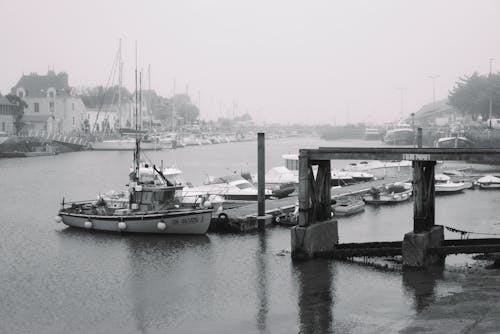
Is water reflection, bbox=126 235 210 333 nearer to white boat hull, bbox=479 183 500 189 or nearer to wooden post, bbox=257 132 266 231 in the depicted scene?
wooden post, bbox=257 132 266 231

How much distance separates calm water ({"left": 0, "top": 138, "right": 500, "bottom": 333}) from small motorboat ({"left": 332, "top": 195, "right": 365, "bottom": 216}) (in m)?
1.92

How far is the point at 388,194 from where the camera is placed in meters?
63.0

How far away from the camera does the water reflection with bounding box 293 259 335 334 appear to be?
88.0 feet

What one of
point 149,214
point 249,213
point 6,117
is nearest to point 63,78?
point 6,117

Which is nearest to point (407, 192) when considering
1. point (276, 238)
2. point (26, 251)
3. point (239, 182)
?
point (239, 182)

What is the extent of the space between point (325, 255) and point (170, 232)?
37.9 ft

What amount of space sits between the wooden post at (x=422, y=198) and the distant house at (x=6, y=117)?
13218 cm

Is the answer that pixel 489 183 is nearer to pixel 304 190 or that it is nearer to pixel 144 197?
pixel 144 197

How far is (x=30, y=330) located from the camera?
1076 inches

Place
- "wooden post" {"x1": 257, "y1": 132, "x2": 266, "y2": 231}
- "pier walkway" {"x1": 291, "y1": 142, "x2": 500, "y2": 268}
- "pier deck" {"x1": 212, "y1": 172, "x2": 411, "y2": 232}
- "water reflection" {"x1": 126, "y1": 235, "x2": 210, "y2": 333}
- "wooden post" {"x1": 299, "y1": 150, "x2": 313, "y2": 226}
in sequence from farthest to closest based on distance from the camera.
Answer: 1. "wooden post" {"x1": 257, "y1": 132, "x2": 266, "y2": 231}
2. "pier deck" {"x1": 212, "y1": 172, "x2": 411, "y2": 232}
3. "wooden post" {"x1": 299, "y1": 150, "x2": 313, "y2": 226}
4. "pier walkway" {"x1": 291, "y1": 142, "x2": 500, "y2": 268}
5. "water reflection" {"x1": 126, "y1": 235, "x2": 210, "y2": 333}

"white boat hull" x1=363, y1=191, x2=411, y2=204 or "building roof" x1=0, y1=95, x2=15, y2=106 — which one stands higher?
"building roof" x1=0, y1=95, x2=15, y2=106

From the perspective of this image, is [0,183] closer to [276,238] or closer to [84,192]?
[84,192]

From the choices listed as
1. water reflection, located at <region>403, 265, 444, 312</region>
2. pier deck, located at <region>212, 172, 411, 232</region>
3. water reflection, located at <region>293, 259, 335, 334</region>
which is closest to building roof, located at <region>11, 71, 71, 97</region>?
pier deck, located at <region>212, 172, 411, 232</region>

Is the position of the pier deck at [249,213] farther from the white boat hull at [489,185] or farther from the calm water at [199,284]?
the white boat hull at [489,185]
